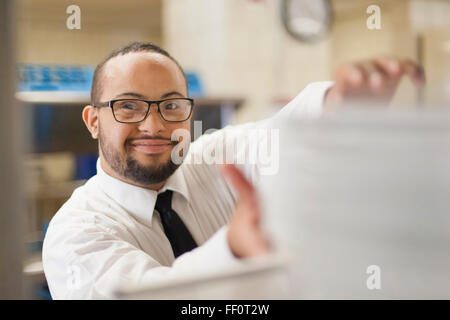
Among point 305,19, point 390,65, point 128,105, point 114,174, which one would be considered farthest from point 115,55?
point 390,65

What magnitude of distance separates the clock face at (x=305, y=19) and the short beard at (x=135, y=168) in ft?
0.94

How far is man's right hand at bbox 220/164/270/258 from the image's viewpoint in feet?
2.18

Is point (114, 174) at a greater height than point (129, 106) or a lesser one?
lesser

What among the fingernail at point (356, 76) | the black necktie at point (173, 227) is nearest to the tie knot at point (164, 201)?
the black necktie at point (173, 227)

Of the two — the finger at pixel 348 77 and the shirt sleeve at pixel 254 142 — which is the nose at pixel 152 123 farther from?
the finger at pixel 348 77

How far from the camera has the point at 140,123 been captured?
74cm

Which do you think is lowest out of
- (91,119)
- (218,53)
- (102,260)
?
(102,260)

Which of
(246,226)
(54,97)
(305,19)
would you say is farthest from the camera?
(54,97)

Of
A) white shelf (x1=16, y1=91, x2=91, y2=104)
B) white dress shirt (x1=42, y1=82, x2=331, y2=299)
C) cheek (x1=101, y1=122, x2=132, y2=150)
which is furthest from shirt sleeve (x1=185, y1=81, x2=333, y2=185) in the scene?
white shelf (x1=16, y1=91, x2=91, y2=104)

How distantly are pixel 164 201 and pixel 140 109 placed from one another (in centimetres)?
15

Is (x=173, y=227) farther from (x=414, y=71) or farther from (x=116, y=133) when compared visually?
(x=414, y=71)

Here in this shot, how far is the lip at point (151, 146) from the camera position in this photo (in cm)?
74
